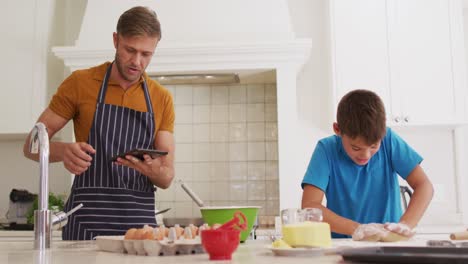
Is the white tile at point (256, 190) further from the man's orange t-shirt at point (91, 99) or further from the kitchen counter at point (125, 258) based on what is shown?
the kitchen counter at point (125, 258)

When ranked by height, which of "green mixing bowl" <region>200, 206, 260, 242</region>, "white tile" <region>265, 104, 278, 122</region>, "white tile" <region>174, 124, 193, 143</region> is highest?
"white tile" <region>265, 104, 278, 122</region>

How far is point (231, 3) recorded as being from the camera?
343 centimetres

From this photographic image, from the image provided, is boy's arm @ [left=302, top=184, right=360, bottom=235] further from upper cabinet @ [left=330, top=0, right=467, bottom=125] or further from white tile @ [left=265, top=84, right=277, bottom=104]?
white tile @ [left=265, top=84, right=277, bottom=104]

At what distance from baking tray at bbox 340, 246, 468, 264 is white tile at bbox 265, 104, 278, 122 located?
106 inches

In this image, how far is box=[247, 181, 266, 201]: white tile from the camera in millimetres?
3652

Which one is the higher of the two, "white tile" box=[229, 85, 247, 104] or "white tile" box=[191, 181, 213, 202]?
"white tile" box=[229, 85, 247, 104]

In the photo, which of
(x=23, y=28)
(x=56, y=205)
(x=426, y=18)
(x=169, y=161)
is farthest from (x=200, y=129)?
(x=169, y=161)

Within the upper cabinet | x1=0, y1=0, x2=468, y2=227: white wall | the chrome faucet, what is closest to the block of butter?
the chrome faucet

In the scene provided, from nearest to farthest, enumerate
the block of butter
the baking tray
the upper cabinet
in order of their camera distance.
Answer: the baking tray → the block of butter → the upper cabinet

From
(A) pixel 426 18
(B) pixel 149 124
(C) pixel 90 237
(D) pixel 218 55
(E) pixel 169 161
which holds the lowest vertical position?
(C) pixel 90 237

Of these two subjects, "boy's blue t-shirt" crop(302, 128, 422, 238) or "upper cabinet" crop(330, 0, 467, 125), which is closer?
"boy's blue t-shirt" crop(302, 128, 422, 238)

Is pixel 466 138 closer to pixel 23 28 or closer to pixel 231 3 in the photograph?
pixel 231 3

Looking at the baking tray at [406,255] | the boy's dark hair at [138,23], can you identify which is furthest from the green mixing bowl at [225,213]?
the boy's dark hair at [138,23]

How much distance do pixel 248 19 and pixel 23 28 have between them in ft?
4.69
